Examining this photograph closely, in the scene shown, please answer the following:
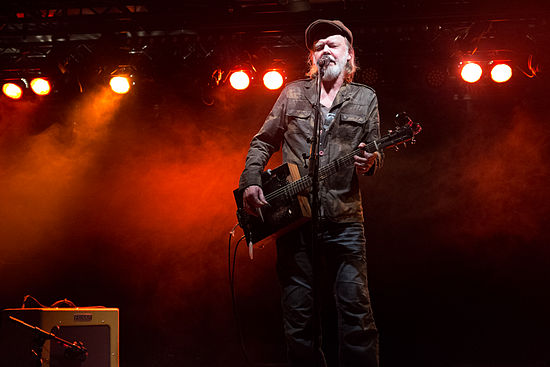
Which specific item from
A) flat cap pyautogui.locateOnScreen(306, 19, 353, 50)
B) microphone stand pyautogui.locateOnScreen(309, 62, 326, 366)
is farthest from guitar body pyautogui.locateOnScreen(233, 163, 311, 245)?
flat cap pyautogui.locateOnScreen(306, 19, 353, 50)

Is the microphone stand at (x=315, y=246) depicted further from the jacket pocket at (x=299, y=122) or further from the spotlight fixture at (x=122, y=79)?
the spotlight fixture at (x=122, y=79)

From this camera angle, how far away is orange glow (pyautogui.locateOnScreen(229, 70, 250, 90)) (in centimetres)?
478

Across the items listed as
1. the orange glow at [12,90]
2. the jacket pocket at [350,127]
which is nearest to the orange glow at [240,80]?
the jacket pocket at [350,127]

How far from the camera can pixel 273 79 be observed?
15.6 ft

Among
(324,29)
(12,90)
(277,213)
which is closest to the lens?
(277,213)

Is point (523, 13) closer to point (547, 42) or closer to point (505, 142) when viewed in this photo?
point (547, 42)

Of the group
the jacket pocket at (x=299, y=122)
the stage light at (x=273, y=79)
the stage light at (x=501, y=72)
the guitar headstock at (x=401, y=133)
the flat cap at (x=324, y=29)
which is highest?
the stage light at (x=273, y=79)

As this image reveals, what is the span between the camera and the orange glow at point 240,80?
15.7ft

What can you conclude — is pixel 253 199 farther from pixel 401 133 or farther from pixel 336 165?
pixel 401 133

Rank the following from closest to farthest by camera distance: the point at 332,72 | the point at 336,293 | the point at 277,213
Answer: the point at 336,293
the point at 277,213
the point at 332,72

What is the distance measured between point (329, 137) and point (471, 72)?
7.02 feet

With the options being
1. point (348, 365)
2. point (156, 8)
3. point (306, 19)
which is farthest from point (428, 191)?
point (156, 8)

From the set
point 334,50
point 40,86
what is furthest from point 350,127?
point 40,86

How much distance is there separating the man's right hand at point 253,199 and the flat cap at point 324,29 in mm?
1226
